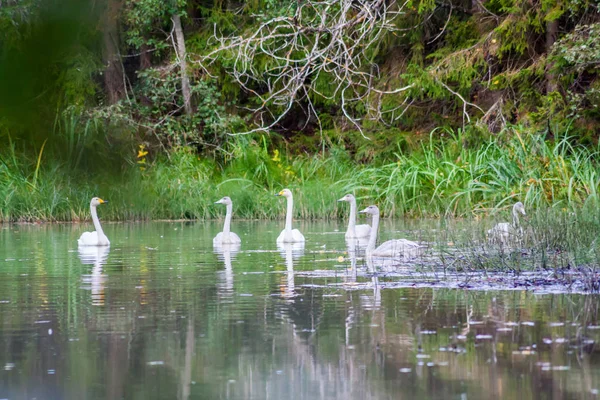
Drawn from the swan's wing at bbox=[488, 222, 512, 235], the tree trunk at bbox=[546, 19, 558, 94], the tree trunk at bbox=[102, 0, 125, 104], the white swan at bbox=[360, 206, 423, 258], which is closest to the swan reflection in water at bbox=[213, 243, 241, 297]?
the white swan at bbox=[360, 206, 423, 258]

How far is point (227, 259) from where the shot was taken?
12.9 m

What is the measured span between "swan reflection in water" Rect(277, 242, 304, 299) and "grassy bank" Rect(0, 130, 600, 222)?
2.48 metres

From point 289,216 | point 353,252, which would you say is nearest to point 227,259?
point 353,252

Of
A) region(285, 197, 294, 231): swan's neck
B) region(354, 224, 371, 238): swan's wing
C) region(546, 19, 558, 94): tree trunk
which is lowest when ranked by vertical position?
region(354, 224, 371, 238): swan's wing

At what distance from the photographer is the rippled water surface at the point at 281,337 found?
521 cm

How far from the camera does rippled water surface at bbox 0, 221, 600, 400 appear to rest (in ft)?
17.1

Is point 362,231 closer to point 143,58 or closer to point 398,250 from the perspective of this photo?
point 398,250

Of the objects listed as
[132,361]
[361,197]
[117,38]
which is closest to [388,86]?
[361,197]

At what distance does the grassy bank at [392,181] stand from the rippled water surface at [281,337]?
6.42 m

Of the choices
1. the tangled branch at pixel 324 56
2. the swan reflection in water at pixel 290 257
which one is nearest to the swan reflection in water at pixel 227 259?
the swan reflection in water at pixel 290 257

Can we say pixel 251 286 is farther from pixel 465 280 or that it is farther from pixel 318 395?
pixel 318 395

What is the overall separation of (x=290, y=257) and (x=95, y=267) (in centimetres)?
234

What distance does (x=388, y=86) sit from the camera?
24.2 metres

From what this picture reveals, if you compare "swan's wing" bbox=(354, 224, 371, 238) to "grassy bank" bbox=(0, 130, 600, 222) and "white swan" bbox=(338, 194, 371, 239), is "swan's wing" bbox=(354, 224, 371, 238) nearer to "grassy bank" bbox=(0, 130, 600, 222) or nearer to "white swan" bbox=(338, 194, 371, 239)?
"white swan" bbox=(338, 194, 371, 239)
